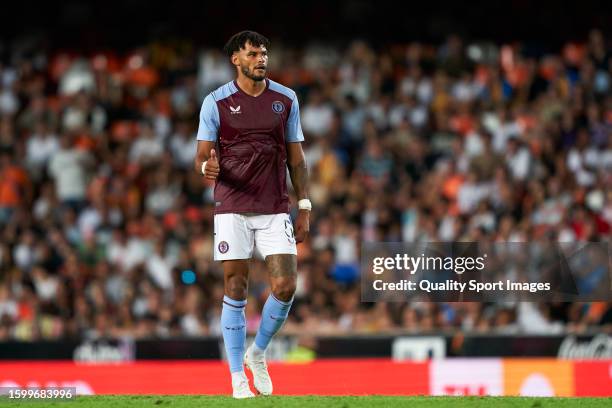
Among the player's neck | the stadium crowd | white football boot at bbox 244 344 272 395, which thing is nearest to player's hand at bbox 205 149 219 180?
the player's neck

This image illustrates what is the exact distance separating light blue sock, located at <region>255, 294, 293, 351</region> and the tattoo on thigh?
0.68 ft

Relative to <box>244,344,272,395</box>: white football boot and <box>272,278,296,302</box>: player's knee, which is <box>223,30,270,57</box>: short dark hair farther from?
<box>244,344,272,395</box>: white football boot

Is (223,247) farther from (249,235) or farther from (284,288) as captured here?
(284,288)

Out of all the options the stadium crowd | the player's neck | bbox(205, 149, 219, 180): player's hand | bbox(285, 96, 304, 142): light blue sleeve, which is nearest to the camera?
bbox(205, 149, 219, 180): player's hand

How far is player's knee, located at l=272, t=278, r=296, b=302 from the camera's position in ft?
27.8

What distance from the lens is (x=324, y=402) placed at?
8359mm

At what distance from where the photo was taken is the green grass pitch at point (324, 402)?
8.20m

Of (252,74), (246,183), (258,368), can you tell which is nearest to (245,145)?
(246,183)

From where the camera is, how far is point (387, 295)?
32.6 feet

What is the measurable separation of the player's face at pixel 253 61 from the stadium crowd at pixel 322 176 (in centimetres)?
662

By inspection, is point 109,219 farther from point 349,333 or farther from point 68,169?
point 349,333

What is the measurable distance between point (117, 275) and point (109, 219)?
1.34 metres

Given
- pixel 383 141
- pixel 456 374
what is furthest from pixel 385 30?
pixel 456 374

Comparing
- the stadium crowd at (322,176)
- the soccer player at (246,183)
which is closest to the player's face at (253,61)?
the soccer player at (246,183)
